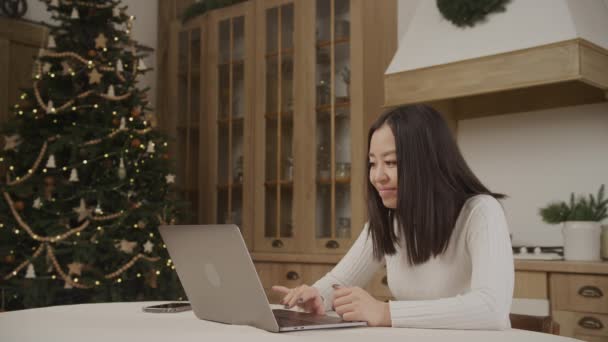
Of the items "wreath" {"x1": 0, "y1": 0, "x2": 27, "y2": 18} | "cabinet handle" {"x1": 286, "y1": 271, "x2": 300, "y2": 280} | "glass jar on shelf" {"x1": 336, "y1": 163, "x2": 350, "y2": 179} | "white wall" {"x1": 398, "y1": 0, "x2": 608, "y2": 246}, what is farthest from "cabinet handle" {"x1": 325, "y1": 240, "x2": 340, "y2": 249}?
"wreath" {"x1": 0, "y1": 0, "x2": 27, "y2": 18}

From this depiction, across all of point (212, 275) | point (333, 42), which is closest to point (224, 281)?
point (212, 275)

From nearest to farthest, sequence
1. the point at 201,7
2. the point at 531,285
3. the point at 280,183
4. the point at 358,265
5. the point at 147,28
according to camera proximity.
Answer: the point at 358,265, the point at 531,285, the point at 280,183, the point at 201,7, the point at 147,28

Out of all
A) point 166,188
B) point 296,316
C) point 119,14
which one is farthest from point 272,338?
point 119,14

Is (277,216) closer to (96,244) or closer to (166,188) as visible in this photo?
(166,188)

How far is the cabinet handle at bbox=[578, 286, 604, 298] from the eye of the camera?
93.4 inches

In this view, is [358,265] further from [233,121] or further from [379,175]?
[233,121]

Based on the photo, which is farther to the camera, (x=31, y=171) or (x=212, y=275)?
(x=31, y=171)

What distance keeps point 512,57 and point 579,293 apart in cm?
95

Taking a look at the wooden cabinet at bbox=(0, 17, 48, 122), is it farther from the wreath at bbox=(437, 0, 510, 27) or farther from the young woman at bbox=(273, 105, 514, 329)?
the young woman at bbox=(273, 105, 514, 329)

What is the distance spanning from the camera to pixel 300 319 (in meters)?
1.33

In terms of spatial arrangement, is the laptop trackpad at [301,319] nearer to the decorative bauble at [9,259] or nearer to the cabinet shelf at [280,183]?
the decorative bauble at [9,259]

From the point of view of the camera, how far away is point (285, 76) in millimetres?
3717

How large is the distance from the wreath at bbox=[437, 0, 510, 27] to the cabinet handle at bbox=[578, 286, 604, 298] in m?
1.16

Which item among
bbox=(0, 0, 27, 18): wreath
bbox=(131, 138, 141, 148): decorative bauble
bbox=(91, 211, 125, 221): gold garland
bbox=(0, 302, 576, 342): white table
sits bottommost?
bbox=(0, 302, 576, 342): white table
